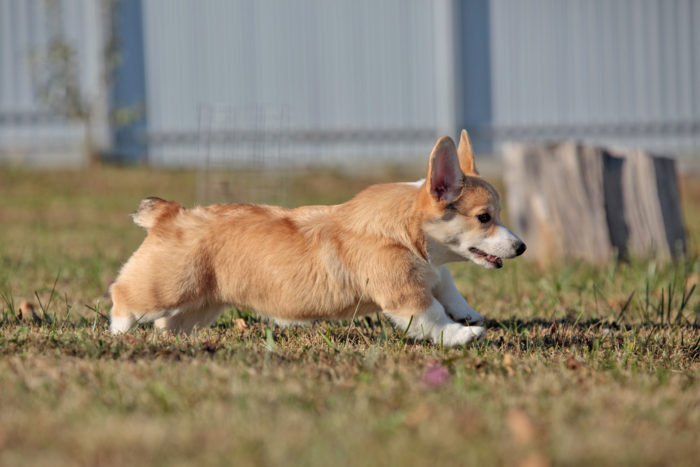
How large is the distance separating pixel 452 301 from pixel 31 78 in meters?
9.46

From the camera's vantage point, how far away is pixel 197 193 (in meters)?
9.77

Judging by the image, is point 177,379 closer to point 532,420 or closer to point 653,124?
point 532,420

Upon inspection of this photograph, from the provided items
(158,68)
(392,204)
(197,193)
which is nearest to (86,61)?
(158,68)

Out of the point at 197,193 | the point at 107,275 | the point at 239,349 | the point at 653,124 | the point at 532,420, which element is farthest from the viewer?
the point at 653,124

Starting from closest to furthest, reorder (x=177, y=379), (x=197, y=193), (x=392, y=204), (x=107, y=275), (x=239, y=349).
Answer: (x=177, y=379)
(x=239, y=349)
(x=392, y=204)
(x=107, y=275)
(x=197, y=193)

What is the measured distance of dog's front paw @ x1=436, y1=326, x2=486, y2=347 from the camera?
2895mm

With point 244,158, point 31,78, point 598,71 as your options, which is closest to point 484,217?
point 244,158

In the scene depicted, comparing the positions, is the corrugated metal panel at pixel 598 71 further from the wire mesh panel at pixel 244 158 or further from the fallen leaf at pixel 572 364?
the fallen leaf at pixel 572 364

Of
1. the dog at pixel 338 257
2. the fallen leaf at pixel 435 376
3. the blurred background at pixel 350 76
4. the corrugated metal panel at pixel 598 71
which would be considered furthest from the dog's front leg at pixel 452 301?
the corrugated metal panel at pixel 598 71

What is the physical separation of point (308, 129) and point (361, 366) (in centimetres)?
956

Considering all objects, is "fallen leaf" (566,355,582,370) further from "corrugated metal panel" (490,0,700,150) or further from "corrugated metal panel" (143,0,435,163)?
"corrugated metal panel" (490,0,700,150)

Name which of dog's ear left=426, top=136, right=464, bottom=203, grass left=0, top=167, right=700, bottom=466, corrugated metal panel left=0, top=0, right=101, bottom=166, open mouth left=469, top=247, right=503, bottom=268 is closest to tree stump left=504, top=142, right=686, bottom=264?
grass left=0, top=167, right=700, bottom=466

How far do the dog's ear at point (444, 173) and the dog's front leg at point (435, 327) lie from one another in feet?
1.29

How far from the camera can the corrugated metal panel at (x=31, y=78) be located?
11.2m
